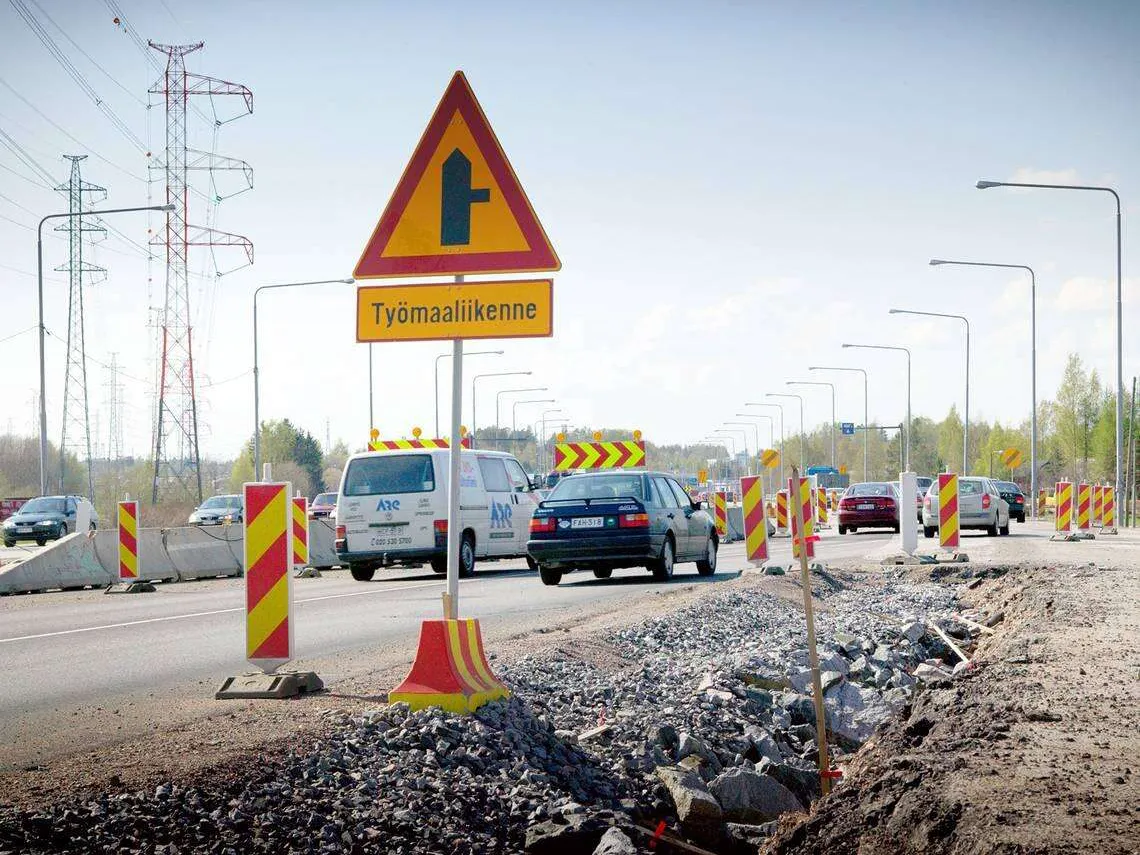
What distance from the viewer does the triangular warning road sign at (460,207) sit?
21.2 feet

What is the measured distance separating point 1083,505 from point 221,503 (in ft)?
102

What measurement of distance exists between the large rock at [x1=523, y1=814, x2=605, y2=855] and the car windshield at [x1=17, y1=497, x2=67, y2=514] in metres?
37.2

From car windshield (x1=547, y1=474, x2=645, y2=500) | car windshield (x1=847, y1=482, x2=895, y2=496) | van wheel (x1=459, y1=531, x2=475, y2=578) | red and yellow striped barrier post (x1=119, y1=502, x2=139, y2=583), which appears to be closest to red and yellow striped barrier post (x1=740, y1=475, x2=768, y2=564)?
car windshield (x1=547, y1=474, x2=645, y2=500)

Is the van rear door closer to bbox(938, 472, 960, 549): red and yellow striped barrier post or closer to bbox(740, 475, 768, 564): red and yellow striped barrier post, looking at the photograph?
bbox(740, 475, 768, 564): red and yellow striped barrier post

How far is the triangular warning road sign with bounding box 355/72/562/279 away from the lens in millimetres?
6469

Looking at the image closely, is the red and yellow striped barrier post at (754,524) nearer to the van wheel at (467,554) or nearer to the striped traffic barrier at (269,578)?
the van wheel at (467,554)

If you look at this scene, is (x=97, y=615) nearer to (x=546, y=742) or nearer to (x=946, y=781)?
(x=546, y=742)

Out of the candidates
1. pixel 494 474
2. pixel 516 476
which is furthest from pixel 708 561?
pixel 516 476

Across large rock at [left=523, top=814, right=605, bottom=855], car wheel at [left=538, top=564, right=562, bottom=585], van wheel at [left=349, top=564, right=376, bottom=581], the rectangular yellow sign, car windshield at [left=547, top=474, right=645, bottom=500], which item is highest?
the rectangular yellow sign

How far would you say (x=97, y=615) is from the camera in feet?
49.7

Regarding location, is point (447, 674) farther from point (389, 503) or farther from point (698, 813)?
point (389, 503)

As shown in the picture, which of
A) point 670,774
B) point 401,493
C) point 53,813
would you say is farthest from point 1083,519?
point 53,813

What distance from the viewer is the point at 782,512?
3425cm

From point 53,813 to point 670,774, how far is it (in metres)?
2.96
